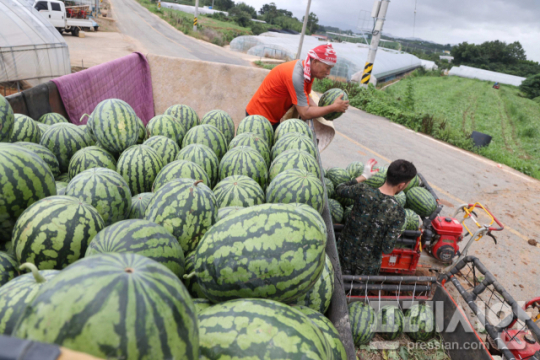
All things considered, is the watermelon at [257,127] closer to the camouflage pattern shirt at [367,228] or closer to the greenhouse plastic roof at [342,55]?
the camouflage pattern shirt at [367,228]

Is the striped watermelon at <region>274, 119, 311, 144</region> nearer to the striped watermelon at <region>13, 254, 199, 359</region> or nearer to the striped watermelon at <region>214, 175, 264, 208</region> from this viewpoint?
the striped watermelon at <region>214, 175, 264, 208</region>

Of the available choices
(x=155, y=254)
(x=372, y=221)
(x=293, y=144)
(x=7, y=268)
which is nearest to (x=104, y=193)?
(x=7, y=268)

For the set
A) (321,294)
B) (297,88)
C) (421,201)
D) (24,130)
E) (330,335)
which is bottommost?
(421,201)

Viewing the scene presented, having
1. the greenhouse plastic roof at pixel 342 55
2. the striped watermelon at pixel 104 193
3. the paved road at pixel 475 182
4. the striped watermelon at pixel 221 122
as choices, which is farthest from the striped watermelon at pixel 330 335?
the greenhouse plastic roof at pixel 342 55

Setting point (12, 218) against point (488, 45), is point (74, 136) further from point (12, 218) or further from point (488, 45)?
point (488, 45)

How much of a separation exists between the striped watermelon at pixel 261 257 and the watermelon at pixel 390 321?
8.32ft

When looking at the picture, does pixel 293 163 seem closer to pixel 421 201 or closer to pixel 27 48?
A: pixel 421 201

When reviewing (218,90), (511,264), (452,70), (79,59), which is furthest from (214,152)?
(452,70)

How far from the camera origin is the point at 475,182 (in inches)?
349

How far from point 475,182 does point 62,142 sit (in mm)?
9534

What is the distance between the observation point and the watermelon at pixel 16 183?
153cm

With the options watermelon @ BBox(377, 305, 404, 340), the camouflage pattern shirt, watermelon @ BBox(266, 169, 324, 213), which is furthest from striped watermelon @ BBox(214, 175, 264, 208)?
watermelon @ BBox(377, 305, 404, 340)

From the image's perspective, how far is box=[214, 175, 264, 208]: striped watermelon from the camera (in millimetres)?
2127

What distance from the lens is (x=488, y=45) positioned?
67375 mm
